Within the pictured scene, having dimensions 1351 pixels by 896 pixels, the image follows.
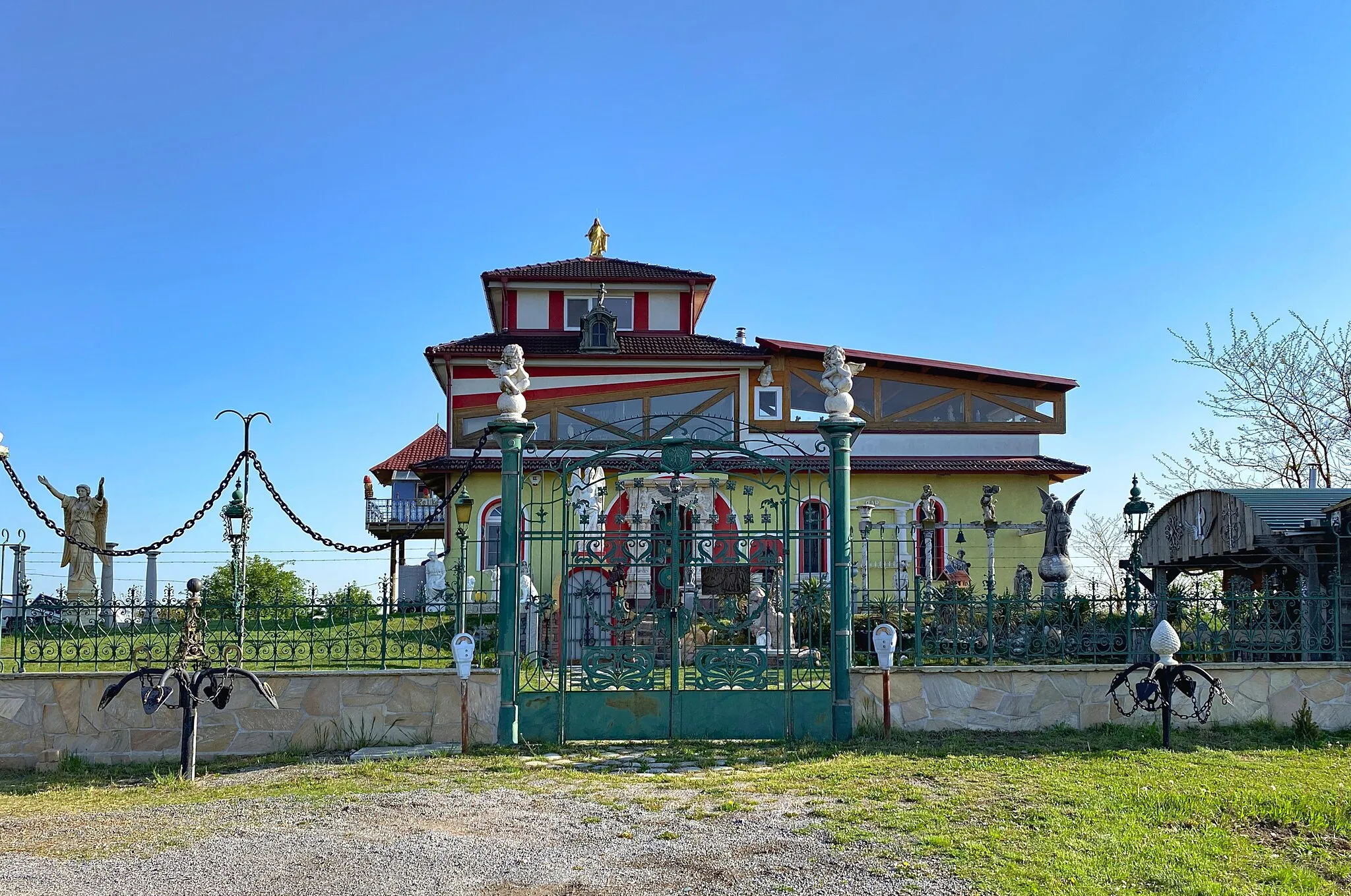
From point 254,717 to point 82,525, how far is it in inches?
451

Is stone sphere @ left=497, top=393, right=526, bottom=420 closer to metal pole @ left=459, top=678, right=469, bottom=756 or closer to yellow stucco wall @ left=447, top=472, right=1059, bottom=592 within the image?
metal pole @ left=459, top=678, right=469, bottom=756

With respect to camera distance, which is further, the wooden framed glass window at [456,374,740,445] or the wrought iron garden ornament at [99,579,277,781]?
the wooden framed glass window at [456,374,740,445]

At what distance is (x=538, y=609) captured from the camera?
10.2 meters

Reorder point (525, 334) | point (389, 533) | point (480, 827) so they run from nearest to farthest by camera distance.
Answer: point (480, 827), point (525, 334), point (389, 533)

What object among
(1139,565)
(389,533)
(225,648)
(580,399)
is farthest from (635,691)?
(389,533)

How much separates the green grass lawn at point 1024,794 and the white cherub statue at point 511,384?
9.88 ft

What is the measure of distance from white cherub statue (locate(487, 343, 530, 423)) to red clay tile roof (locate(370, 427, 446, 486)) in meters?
22.7

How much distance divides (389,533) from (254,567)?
4.33 metres

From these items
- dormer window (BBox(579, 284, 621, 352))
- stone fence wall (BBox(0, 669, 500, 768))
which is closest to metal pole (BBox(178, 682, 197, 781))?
stone fence wall (BBox(0, 669, 500, 768))

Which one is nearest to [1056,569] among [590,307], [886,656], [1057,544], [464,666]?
[1057,544]

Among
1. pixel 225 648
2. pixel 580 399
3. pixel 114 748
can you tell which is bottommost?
pixel 114 748

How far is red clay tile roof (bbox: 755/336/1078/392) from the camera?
29.1 meters

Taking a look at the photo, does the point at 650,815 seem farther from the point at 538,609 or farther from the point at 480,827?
the point at 538,609

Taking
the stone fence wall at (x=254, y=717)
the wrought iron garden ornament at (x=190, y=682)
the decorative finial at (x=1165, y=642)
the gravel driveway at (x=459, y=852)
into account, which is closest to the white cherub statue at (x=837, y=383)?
the decorative finial at (x=1165, y=642)
